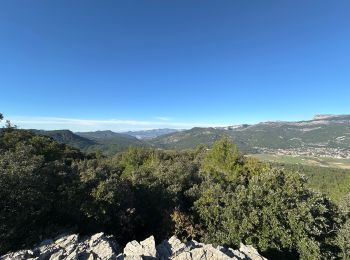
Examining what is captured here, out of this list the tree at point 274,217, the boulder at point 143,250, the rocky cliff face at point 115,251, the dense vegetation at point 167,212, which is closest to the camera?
the rocky cliff face at point 115,251

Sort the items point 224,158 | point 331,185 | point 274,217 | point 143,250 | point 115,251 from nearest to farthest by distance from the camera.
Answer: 1. point 143,250
2. point 115,251
3. point 274,217
4. point 224,158
5. point 331,185

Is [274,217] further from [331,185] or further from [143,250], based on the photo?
[331,185]

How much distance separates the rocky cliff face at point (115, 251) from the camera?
16109 mm

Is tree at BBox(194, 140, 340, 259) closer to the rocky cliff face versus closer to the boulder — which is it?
the rocky cliff face

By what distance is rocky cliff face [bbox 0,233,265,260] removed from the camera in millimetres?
16109

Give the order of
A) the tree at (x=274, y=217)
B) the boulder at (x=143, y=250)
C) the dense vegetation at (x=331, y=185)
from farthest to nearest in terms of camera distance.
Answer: the dense vegetation at (x=331, y=185) < the tree at (x=274, y=217) < the boulder at (x=143, y=250)

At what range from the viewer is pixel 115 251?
1747 centimetres

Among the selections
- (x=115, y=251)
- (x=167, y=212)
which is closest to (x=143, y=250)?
(x=115, y=251)

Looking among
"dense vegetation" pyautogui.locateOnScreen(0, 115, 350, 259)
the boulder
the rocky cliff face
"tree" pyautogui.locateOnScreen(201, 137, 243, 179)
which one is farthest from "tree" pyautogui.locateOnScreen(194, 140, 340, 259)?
"tree" pyautogui.locateOnScreen(201, 137, 243, 179)

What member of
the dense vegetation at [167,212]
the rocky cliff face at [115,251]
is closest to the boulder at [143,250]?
the rocky cliff face at [115,251]

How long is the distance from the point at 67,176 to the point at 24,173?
6.03 meters

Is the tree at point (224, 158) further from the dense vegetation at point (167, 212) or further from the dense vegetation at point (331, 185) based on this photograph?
the dense vegetation at point (167, 212)

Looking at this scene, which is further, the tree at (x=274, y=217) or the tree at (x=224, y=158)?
the tree at (x=224, y=158)

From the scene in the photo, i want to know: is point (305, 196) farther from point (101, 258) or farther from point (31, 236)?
Result: point (31, 236)
